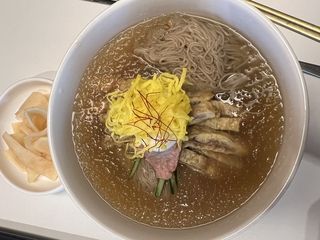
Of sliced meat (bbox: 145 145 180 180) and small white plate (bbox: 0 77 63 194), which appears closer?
sliced meat (bbox: 145 145 180 180)

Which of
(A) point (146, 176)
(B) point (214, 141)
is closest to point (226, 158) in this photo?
(B) point (214, 141)

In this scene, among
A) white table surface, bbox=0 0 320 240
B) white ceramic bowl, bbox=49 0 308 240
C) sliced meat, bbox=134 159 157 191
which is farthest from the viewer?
white table surface, bbox=0 0 320 240

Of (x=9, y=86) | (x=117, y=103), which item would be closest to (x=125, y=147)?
(x=117, y=103)

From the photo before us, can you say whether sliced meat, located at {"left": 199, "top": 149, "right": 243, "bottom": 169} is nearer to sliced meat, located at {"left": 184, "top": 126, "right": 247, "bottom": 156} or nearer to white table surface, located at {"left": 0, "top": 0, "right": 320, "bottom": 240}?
sliced meat, located at {"left": 184, "top": 126, "right": 247, "bottom": 156}

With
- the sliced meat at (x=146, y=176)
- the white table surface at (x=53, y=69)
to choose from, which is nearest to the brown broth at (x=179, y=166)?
the sliced meat at (x=146, y=176)

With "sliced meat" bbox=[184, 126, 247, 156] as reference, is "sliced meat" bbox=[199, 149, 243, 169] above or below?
below

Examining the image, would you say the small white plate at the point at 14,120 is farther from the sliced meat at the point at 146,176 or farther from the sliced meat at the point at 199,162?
the sliced meat at the point at 199,162

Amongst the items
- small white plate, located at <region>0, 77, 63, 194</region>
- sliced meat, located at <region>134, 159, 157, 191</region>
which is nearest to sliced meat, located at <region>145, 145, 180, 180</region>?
sliced meat, located at <region>134, 159, 157, 191</region>

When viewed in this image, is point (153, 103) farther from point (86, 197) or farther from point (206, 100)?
point (86, 197)
